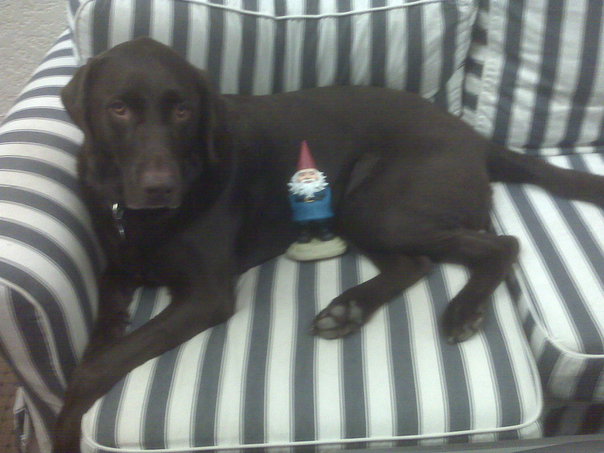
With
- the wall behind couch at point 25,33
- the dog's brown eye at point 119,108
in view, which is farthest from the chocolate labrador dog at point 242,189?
the wall behind couch at point 25,33

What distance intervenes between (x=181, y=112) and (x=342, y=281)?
17.4 inches

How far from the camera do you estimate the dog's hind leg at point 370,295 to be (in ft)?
3.35

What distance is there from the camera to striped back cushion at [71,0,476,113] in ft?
4.10

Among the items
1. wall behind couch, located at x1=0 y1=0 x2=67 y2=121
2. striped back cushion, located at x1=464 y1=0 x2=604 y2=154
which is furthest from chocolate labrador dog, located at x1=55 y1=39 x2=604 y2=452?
wall behind couch, located at x1=0 y1=0 x2=67 y2=121

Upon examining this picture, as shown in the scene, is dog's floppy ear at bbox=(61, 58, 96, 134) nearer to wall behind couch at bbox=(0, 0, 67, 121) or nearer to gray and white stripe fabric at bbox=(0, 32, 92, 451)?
gray and white stripe fabric at bbox=(0, 32, 92, 451)

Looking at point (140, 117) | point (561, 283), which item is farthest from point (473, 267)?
point (140, 117)

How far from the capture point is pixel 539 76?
141 cm

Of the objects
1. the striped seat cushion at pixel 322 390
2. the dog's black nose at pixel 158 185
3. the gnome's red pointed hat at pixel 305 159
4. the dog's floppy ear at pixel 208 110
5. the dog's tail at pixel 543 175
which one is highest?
the dog's floppy ear at pixel 208 110

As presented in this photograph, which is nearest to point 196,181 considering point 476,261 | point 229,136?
point 229,136

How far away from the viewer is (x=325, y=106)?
130 cm

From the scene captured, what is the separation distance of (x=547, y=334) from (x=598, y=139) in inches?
28.4

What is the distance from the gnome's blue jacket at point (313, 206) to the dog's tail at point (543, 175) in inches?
15.6

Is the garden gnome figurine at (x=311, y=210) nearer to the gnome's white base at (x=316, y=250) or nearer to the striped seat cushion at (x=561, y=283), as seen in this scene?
the gnome's white base at (x=316, y=250)

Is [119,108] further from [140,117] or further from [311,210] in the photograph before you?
[311,210]
